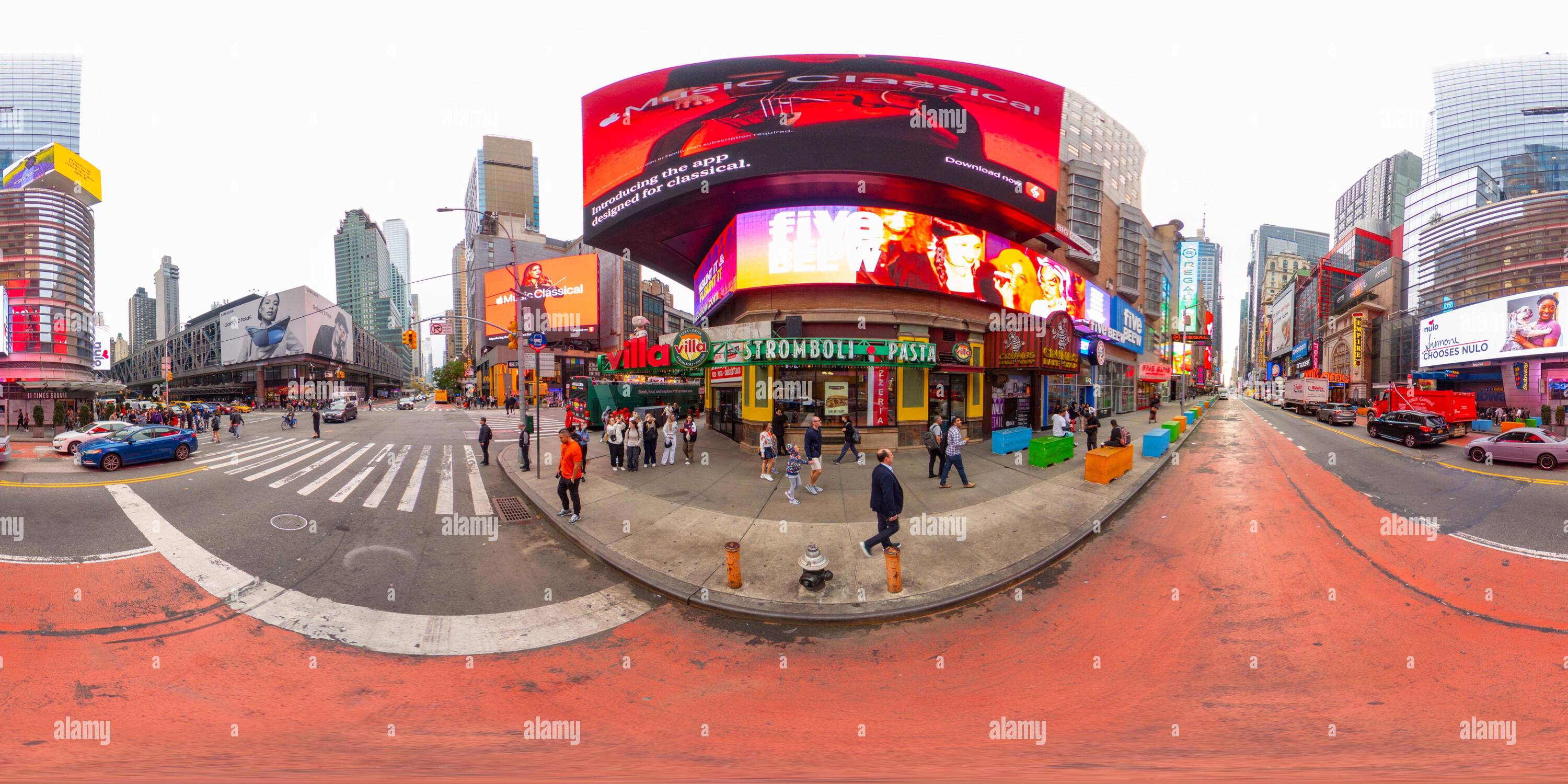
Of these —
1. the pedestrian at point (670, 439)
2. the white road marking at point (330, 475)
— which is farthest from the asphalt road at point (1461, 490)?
the white road marking at point (330, 475)

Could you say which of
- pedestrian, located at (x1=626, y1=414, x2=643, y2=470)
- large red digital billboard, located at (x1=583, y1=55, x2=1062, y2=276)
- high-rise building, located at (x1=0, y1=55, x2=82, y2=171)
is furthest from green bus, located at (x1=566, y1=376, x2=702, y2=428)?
high-rise building, located at (x1=0, y1=55, x2=82, y2=171)

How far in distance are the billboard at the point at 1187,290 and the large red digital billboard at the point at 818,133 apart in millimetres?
46748

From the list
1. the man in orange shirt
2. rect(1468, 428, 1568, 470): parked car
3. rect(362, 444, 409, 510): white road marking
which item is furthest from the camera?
rect(1468, 428, 1568, 470): parked car

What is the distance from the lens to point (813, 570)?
625 centimetres

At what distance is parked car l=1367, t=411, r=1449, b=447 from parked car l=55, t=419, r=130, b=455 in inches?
1875

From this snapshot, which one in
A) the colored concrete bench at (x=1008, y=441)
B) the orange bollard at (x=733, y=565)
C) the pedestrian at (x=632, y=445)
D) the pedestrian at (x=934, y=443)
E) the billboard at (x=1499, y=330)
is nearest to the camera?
the orange bollard at (x=733, y=565)

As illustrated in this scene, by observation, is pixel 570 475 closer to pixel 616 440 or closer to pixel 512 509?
pixel 512 509

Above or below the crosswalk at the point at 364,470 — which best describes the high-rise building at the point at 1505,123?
above

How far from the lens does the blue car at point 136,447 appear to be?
13812mm

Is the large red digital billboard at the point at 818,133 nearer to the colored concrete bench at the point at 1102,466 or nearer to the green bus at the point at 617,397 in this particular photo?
the green bus at the point at 617,397

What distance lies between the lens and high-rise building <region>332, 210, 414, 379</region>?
15025 centimetres

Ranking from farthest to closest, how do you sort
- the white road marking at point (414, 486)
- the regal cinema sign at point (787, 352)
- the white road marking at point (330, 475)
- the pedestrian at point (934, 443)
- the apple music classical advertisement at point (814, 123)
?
the apple music classical advertisement at point (814, 123) < the regal cinema sign at point (787, 352) < the pedestrian at point (934, 443) < the white road marking at point (330, 475) < the white road marking at point (414, 486)

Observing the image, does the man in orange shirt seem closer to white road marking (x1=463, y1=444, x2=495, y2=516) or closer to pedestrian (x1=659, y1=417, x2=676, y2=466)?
white road marking (x1=463, y1=444, x2=495, y2=516)

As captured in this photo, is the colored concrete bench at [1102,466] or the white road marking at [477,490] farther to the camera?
the colored concrete bench at [1102,466]
